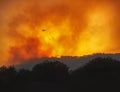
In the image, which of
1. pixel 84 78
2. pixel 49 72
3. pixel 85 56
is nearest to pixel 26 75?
pixel 49 72

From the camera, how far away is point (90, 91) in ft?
200

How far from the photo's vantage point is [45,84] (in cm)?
6281

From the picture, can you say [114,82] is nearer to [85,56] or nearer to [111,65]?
[111,65]

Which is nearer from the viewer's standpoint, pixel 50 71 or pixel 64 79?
pixel 64 79

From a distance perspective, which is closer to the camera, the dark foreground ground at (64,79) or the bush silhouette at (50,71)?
the dark foreground ground at (64,79)

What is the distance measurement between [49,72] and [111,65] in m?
7.20

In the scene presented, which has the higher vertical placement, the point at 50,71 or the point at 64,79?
the point at 50,71

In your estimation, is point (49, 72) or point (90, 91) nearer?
point (90, 91)

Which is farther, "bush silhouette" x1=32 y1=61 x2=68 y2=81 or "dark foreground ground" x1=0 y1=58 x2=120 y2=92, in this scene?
"bush silhouette" x1=32 y1=61 x2=68 y2=81

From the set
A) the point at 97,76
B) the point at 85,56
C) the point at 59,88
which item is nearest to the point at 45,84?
the point at 59,88

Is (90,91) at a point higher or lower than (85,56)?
lower

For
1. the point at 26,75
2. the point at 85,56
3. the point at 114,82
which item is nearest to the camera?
the point at 114,82

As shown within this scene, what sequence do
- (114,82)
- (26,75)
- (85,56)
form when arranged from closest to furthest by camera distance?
1. (114,82)
2. (26,75)
3. (85,56)

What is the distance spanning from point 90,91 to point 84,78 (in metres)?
2.18
